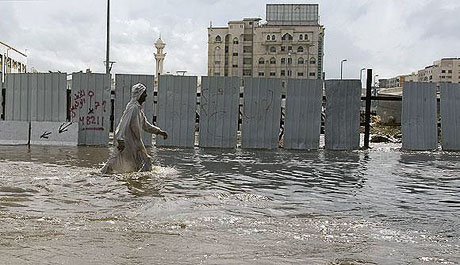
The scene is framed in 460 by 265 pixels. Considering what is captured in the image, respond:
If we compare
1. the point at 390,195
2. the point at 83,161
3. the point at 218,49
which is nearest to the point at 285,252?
the point at 390,195

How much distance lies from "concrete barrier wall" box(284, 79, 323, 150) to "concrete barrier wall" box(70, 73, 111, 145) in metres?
6.14

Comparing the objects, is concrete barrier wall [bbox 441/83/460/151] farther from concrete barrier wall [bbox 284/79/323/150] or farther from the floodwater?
the floodwater

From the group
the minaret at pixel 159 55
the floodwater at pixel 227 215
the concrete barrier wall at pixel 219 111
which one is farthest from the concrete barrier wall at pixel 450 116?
the minaret at pixel 159 55

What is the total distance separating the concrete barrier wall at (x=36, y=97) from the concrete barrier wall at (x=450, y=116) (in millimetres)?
13120

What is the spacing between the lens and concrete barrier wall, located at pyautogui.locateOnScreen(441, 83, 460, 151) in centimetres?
1944

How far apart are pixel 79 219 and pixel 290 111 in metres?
12.8

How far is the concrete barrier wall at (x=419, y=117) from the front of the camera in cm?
1938

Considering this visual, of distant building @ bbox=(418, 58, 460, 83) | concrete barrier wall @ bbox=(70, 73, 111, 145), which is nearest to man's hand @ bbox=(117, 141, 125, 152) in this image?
concrete barrier wall @ bbox=(70, 73, 111, 145)

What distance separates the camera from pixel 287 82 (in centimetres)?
1864

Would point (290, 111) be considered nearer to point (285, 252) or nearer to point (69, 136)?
point (69, 136)

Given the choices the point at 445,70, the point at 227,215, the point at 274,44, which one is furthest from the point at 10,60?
the point at 445,70

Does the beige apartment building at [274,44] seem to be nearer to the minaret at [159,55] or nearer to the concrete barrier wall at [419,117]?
the minaret at [159,55]

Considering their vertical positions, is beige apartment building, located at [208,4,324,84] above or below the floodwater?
above

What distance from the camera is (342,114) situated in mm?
18891
